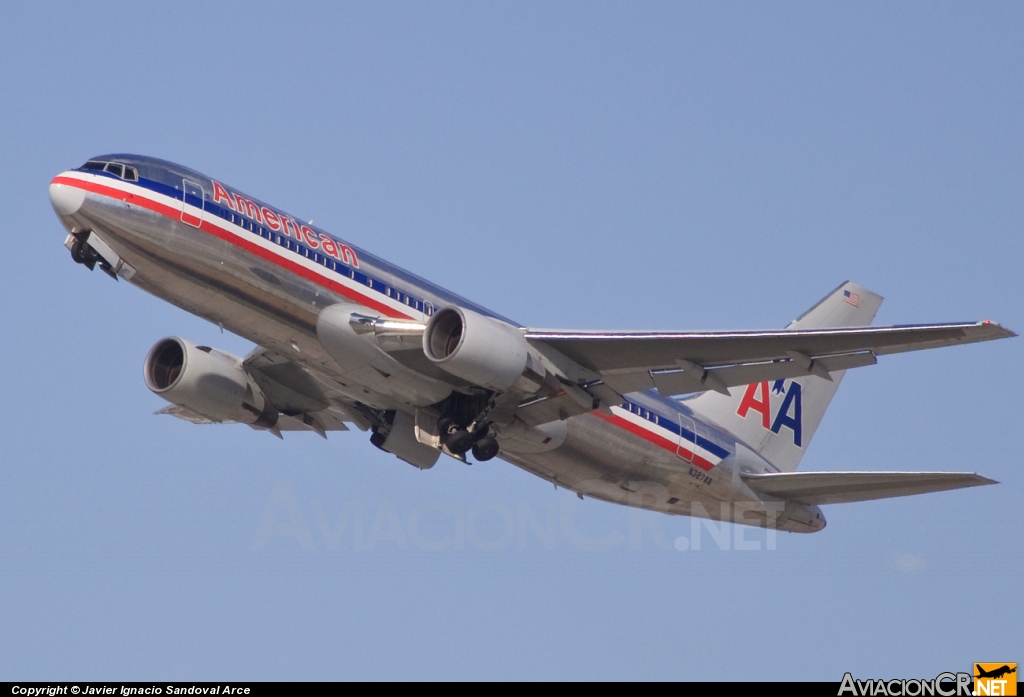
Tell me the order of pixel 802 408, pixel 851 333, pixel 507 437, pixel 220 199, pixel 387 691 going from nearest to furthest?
pixel 387 691 < pixel 851 333 < pixel 220 199 < pixel 507 437 < pixel 802 408

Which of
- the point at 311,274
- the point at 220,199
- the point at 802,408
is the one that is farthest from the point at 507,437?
the point at 802,408

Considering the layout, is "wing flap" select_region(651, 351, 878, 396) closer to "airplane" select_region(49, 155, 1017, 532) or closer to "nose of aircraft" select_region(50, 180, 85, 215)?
"airplane" select_region(49, 155, 1017, 532)

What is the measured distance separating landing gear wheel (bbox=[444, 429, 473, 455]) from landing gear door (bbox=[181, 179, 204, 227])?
8192mm

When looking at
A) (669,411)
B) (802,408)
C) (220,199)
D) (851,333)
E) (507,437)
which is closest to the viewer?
(851,333)

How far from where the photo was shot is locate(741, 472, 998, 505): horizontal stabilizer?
33.9 m

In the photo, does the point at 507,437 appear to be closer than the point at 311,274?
No


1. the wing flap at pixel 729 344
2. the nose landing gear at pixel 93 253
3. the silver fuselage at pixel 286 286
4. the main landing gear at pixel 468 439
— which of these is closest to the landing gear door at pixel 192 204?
the silver fuselage at pixel 286 286

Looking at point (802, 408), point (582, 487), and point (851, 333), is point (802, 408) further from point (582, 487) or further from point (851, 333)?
point (851, 333)

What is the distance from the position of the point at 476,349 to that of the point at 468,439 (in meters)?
3.57

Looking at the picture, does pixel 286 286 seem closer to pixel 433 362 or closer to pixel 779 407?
pixel 433 362

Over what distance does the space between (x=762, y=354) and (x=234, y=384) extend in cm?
1456

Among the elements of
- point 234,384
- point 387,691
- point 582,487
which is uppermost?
point 234,384

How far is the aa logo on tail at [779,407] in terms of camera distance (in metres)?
42.3

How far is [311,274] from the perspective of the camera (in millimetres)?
32562
